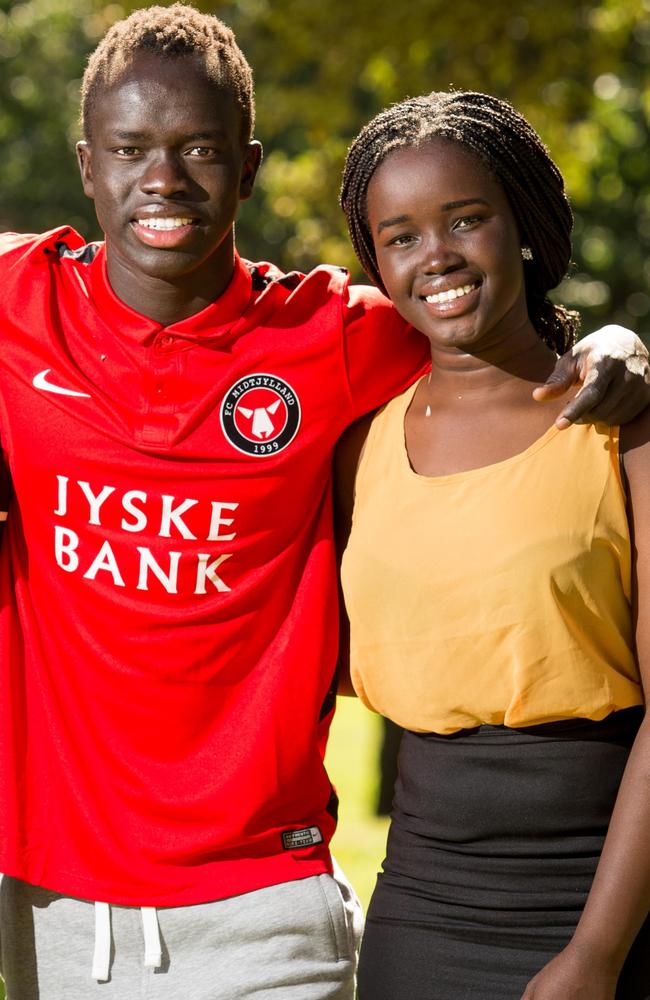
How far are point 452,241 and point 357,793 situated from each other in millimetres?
7371

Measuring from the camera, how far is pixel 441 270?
120 inches

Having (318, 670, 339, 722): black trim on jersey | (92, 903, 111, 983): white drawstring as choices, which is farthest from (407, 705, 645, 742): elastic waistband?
(92, 903, 111, 983): white drawstring

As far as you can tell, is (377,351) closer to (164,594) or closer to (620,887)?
(164,594)

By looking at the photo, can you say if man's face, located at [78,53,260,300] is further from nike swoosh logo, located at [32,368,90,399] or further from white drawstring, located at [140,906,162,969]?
white drawstring, located at [140,906,162,969]

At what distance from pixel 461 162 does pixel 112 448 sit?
0.97 meters

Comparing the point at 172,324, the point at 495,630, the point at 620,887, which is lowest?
the point at 620,887

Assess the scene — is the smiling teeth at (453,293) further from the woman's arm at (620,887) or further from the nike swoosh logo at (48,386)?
the nike swoosh logo at (48,386)

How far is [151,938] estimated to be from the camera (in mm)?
3150

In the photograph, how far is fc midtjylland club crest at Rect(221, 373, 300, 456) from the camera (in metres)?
3.24

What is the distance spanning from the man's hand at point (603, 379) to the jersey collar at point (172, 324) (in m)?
0.75

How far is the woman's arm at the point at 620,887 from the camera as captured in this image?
2666mm

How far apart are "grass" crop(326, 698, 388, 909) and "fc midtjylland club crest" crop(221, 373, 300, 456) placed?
3.46m

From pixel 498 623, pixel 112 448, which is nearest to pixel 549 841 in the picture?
pixel 498 623

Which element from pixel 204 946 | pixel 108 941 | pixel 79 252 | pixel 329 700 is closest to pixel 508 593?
pixel 329 700
